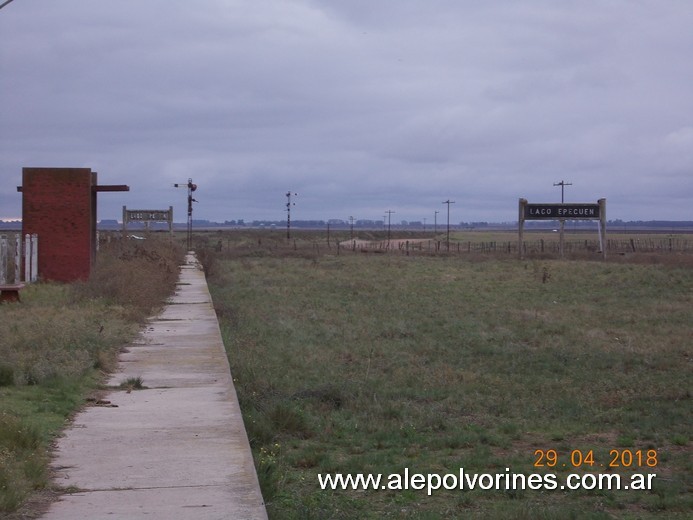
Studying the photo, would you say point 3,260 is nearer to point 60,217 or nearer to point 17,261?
point 17,261

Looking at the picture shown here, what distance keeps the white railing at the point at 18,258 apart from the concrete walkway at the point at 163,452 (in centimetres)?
1395

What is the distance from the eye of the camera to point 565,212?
52.0m

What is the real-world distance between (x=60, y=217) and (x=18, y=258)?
2655 millimetres

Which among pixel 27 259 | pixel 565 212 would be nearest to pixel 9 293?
pixel 27 259

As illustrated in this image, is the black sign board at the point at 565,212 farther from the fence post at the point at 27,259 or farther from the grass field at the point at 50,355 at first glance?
the fence post at the point at 27,259

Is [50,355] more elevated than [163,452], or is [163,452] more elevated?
[50,355]

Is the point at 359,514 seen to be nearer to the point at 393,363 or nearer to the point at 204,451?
the point at 204,451

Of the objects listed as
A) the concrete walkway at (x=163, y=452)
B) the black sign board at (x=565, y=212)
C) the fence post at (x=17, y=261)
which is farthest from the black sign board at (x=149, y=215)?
the concrete walkway at (x=163, y=452)

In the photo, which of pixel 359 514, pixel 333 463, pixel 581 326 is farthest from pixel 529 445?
pixel 581 326

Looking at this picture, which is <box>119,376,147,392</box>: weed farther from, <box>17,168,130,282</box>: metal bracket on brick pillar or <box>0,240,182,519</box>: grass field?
<box>17,168,130,282</box>: metal bracket on brick pillar

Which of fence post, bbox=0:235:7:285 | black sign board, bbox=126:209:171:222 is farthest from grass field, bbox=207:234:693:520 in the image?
black sign board, bbox=126:209:171:222

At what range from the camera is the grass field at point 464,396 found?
7.39 meters

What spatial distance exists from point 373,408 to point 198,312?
9.41 meters

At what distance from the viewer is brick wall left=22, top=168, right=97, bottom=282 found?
27.4 metres
